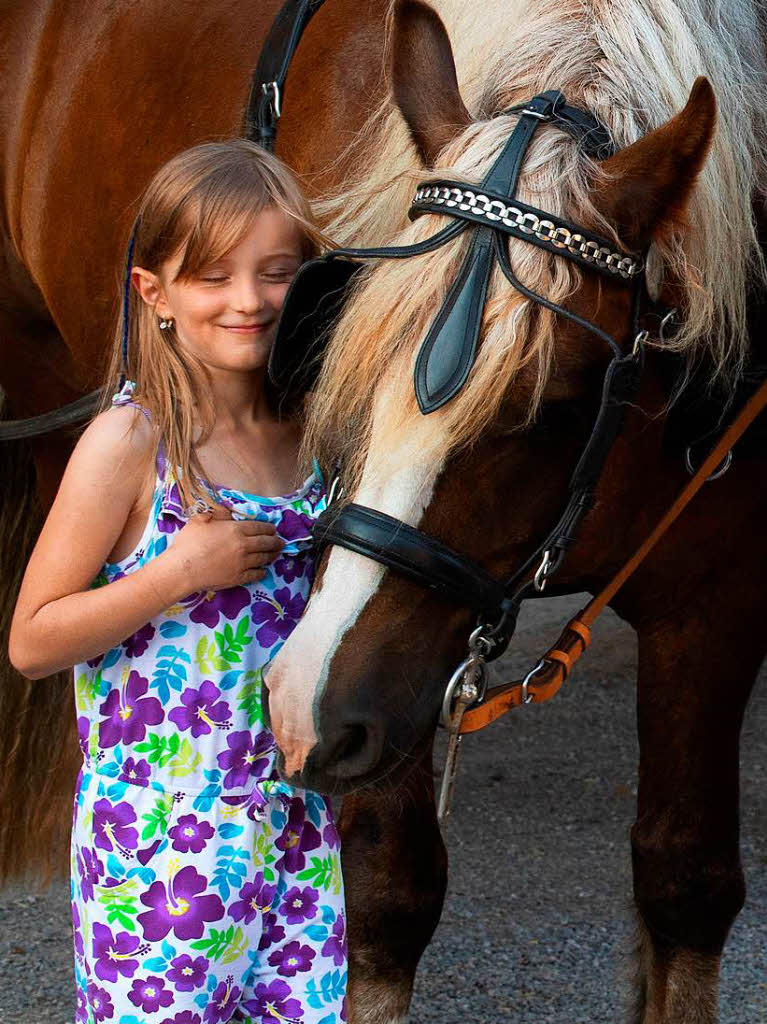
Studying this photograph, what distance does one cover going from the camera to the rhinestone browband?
3.95 feet

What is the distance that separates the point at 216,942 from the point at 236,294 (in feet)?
2.05

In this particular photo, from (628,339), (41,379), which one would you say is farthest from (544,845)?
(628,339)

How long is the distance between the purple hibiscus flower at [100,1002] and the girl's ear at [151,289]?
0.67 m

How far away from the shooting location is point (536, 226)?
121 cm

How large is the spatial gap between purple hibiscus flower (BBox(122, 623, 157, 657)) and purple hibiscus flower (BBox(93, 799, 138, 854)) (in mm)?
145

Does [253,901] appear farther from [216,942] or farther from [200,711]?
[200,711]

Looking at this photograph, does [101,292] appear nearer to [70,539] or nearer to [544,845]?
[70,539]

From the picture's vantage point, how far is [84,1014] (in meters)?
1.36

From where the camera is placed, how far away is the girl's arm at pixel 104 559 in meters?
1.23

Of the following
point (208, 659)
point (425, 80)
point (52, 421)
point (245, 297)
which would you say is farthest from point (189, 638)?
point (52, 421)

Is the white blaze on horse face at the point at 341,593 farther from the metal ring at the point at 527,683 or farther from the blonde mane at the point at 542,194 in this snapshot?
the metal ring at the point at 527,683

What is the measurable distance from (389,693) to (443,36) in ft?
2.25

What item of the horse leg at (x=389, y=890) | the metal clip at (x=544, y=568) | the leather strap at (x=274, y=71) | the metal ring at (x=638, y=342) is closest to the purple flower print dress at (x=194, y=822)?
the metal clip at (x=544, y=568)

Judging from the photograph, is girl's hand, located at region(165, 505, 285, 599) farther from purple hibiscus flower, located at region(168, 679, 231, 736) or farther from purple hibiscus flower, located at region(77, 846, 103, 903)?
purple hibiscus flower, located at region(77, 846, 103, 903)
